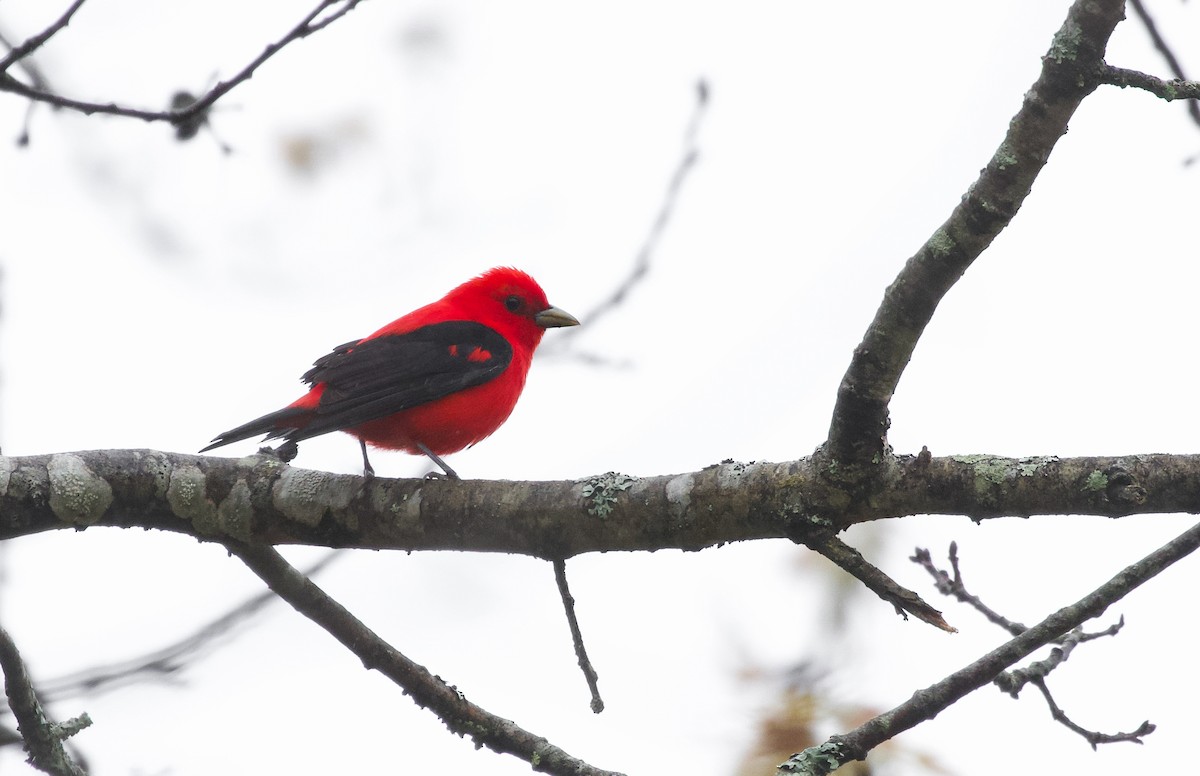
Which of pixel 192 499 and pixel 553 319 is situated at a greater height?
pixel 553 319

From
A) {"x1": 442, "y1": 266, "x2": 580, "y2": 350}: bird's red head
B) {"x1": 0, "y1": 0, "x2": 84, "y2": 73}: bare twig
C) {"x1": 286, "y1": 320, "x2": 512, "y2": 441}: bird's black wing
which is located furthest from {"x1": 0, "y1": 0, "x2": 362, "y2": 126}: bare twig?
{"x1": 442, "y1": 266, "x2": 580, "y2": 350}: bird's red head

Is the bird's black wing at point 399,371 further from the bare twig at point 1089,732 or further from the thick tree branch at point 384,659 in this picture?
the bare twig at point 1089,732

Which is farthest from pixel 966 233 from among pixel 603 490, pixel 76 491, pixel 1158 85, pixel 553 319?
pixel 553 319

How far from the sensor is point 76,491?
323cm

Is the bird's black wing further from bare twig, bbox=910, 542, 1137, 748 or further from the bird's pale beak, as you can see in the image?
bare twig, bbox=910, 542, 1137, 748

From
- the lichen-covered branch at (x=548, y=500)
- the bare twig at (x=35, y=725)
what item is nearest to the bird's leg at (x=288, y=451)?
the lichen-covered branch at (x=548, y=500)

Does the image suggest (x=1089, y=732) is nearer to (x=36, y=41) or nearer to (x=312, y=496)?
(x=312, y=496)

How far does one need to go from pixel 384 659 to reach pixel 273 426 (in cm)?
154

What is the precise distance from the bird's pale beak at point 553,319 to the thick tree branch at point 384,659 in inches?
124

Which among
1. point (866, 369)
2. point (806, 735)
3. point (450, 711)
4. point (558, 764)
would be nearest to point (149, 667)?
point (450, 711)

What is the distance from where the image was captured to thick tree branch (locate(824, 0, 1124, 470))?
2395 millimetres

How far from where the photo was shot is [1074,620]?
2797 mm

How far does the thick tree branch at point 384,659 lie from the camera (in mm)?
3469

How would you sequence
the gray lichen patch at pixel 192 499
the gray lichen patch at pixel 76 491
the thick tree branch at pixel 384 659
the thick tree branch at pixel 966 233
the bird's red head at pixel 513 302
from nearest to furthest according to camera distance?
the thick tree branch at pixel 966 233 → the gray lichen patch at pixel 76 491 → the gray lichen patch at pixel 192 499 → the thick tree branch at pixel 384 659 → the bird's red head at pixel 513 302
